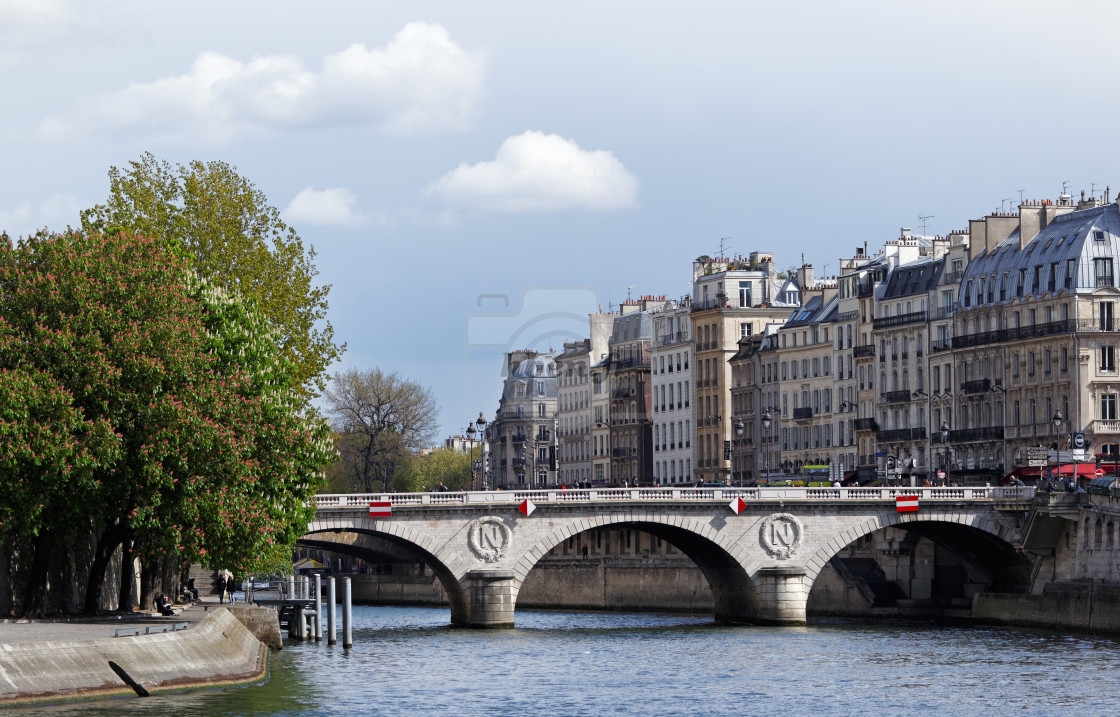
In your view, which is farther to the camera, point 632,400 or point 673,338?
point 632,400

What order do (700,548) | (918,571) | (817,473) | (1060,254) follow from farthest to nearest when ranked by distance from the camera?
1. (817,473)
2. (1060,254)
3. (918,571)
4. (700,548)

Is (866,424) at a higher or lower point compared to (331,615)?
higher

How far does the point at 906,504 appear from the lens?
90.9m

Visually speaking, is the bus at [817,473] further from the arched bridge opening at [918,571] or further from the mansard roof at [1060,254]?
the arched bridge opening at [918,571]

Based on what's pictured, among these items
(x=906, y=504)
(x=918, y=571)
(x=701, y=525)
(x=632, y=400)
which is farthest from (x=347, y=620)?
(x=632, y=400)

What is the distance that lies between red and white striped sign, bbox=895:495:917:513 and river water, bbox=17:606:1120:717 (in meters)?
5.02

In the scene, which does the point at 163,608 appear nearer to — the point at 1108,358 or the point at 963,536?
the point at 963,536

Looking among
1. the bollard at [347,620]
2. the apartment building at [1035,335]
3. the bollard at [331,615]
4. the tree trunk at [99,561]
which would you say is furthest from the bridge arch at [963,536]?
the tree trunk at [99,561]

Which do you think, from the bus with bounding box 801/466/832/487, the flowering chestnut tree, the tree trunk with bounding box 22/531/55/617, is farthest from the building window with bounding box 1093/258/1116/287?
the tree trunk with bounding box 22/531/55/617

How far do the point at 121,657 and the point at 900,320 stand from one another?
79.4m

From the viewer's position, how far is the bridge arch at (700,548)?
291ft

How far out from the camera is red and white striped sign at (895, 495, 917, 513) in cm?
9088

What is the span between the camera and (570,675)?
65.9 m

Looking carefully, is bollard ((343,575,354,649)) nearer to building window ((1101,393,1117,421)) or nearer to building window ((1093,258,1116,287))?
building window ((1101,393,1117,421))
